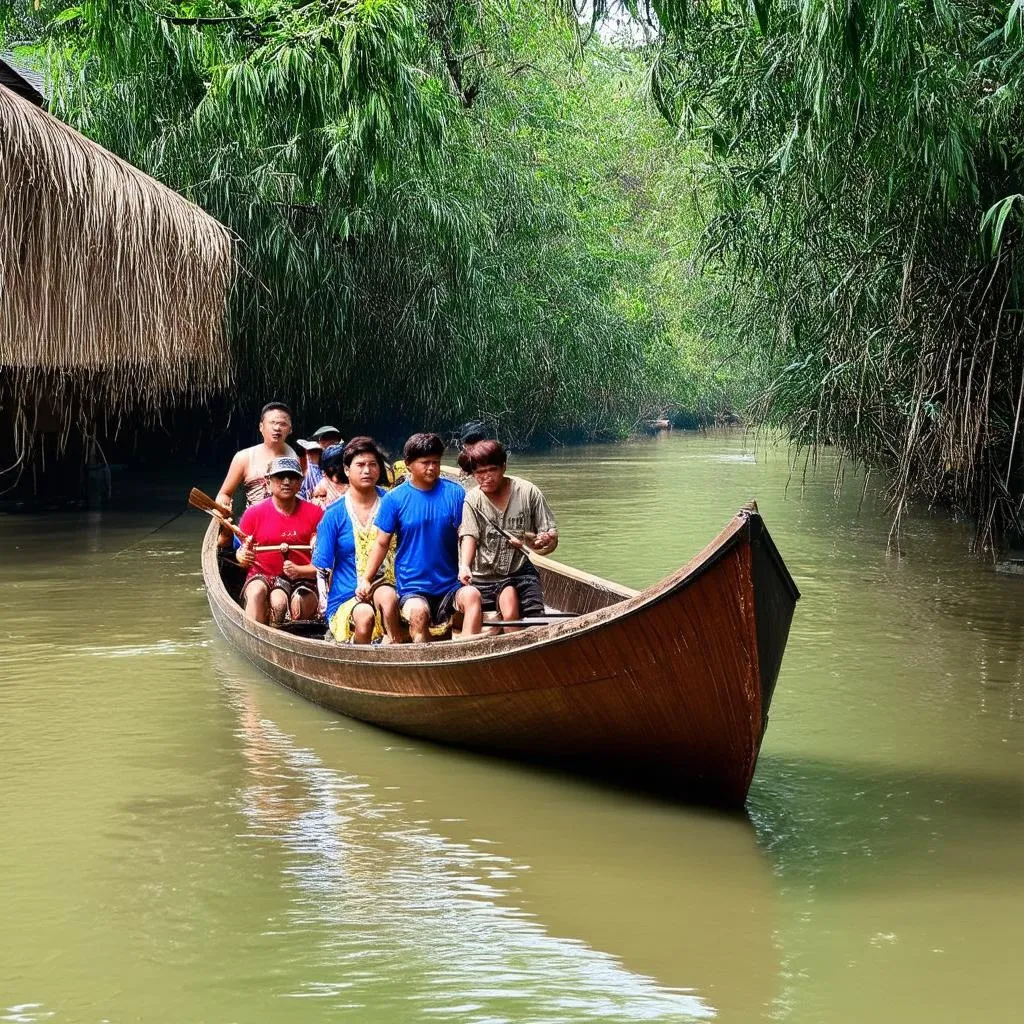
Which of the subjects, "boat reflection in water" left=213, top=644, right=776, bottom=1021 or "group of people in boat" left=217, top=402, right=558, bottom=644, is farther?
"group of people in boat" left=217, top=402, right=558, bottom=644

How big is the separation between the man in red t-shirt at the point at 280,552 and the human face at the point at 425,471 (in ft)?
6.11

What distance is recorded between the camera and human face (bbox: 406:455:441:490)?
6188 mm

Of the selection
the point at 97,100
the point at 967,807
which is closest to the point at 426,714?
the point at 967,807

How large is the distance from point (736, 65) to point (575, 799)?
19.2 ft

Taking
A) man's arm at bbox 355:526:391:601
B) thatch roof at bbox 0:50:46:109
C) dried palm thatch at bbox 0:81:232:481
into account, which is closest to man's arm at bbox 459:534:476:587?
man's arm at bbox 355:526:391:601

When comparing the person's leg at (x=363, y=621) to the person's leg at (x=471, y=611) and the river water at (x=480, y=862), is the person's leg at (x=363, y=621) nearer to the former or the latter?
the river water at (x=480, y=862)

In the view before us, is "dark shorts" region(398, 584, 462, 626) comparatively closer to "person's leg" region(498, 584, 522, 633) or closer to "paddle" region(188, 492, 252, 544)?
"person's leg" region(498, 584, 522, 633)

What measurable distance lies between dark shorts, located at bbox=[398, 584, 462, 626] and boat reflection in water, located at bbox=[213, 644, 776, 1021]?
61 cm

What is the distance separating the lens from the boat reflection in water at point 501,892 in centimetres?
363

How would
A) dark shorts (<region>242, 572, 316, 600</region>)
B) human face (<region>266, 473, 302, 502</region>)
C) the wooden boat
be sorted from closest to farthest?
the wooden boat → dark shorts (<region>242, 572, 316, 600</region>) → human face (<region>266, 473, 302, 502</region>)

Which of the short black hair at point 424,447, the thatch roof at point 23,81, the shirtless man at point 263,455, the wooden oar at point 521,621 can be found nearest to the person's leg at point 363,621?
the wooden oar at point 521,621

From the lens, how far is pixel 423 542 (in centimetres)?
630

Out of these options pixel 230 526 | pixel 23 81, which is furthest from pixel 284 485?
pixel 23 81

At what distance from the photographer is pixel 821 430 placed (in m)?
13.2
